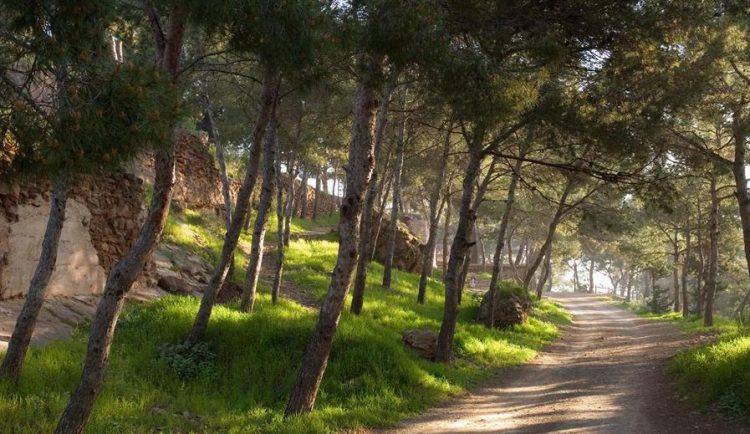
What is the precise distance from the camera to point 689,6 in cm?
981

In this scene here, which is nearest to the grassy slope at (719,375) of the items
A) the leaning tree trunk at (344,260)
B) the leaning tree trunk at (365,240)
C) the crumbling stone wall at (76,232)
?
the leaning tree trunk at (344,260)

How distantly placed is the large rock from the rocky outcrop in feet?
25.7

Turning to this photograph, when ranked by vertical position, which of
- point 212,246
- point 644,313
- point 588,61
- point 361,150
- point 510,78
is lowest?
point 644,313

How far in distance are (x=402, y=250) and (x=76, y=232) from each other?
55.7 ft

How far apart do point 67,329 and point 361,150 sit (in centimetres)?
660

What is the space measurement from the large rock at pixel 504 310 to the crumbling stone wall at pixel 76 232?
10729mm

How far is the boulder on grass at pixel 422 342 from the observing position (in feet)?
39.9

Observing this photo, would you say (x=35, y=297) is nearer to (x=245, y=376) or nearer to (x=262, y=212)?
(x=245, y=376)

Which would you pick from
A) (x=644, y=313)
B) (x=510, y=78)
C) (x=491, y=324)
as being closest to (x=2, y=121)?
(x=510, y=78)

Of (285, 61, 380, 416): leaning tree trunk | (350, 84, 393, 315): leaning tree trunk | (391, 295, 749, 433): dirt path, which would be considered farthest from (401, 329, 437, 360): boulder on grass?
(285, 61, 380, 416): leaning tree trunk

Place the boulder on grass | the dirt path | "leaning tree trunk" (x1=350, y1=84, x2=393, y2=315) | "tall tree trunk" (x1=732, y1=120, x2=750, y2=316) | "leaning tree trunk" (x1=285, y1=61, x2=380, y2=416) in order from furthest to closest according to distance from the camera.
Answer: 1. "leaning tree trunk" (x1=350, y1=84, x2=393, y2=315)
2. "tall tree trunk" (x1=732, y1=120, x2=750, y2=316)
3. the boulder on grass
4. the dirt path
5. "leaning tree trunk" (x1=285, y1=61, x2=380, y2=416)

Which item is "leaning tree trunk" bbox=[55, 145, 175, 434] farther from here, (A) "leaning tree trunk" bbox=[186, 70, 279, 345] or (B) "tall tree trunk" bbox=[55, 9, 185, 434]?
(A) "leaning tree trunk" bbox=[186, 70, 279, 345]

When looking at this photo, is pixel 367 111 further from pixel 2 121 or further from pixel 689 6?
pixel 689 6

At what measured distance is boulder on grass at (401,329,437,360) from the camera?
39.9 ft
